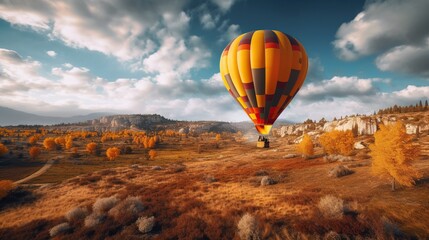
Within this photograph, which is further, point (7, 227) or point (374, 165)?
point (374, 165)

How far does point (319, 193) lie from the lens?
84.5 feet

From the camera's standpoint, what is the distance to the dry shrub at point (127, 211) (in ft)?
75.2

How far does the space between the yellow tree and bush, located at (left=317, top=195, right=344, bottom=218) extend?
911 cm

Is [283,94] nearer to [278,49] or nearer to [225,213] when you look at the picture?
[278,49]

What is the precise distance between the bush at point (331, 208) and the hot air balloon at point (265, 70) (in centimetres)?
952

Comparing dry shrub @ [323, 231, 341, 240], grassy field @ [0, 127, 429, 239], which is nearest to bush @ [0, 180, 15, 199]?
grassy field @ [0, 127, 429, 239]

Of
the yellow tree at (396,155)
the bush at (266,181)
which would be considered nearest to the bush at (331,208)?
the yellow tree at (396,155)

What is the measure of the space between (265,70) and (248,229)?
16.7 metres

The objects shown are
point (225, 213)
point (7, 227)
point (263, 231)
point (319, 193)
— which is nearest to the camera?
point (263, 231)

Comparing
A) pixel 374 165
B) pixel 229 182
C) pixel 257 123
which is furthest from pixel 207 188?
pixel 374 165

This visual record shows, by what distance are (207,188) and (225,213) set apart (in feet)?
38.7

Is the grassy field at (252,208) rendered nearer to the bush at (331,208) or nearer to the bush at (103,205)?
the bush at (331,208)

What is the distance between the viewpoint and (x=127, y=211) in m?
24.8

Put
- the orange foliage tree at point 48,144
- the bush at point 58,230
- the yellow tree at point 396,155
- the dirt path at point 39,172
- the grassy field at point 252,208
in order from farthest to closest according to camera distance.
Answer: the orange foliage tree at point 48,144
the dirt path at point 39,172
the yellow tree at point 396,155
the bush at point 58,230
the grassy field at point 252,208
